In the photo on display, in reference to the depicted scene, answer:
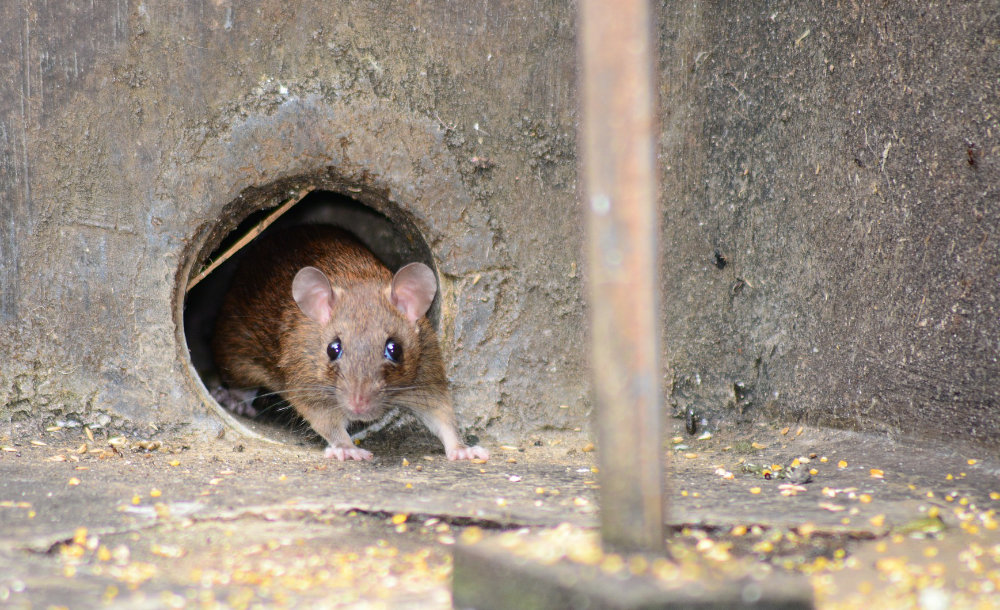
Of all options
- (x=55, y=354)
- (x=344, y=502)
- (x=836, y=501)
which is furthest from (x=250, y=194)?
(x=836, y=501)

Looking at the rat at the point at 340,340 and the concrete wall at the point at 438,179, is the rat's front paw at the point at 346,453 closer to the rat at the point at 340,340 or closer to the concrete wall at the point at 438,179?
the rat at the point at 340,340

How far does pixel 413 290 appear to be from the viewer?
16.1ft

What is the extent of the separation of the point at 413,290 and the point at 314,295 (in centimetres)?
54

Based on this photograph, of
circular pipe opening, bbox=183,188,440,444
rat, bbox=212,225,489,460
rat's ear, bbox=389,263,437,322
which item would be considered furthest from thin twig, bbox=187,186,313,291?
rat's ear, bbox=389,263,437,322

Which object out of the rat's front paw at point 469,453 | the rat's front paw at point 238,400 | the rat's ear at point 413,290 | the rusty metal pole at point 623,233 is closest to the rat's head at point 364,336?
the rat's ear at point 413,290

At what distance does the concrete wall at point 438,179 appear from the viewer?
417 centimetres

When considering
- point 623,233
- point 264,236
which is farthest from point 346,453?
point 623,233

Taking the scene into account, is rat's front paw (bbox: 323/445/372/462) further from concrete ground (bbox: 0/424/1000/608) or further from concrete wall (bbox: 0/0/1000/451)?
concrete wall (bbox: 0/0/1000/451)

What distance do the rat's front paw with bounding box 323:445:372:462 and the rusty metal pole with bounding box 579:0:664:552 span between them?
2.54 meters

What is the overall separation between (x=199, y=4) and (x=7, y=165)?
45.7 inches

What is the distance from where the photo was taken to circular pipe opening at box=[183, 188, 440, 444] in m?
5.31

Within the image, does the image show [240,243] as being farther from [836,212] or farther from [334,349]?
[836,212]

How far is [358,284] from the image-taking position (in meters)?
5.12

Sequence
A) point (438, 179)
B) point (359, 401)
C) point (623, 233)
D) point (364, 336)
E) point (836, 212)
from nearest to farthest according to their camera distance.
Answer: point (623, 233)
point (836, 212)
point (359, 401)
point (438, 179)
point (364, 336)
